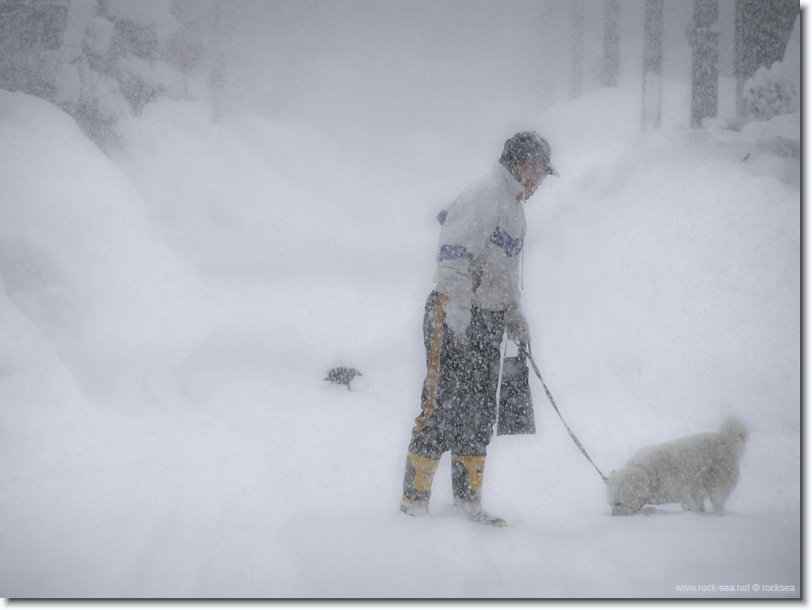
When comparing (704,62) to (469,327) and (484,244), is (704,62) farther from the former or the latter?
(469,327)

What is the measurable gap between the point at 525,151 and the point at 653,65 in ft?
4.85

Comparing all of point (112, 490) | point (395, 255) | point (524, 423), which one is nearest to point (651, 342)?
point (524, 423)

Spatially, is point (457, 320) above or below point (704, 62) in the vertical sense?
below

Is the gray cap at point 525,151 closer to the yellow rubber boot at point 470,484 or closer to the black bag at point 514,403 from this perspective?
the black bag at point 514,403

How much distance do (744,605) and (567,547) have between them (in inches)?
21.0

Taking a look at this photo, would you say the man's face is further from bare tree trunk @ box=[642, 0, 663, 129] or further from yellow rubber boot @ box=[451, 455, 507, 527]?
bare tree trunk @ box=[642, 0, 663, 129]

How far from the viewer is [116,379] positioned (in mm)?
2432

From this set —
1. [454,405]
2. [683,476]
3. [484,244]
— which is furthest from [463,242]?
[683,476]

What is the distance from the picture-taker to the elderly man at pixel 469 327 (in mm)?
1381

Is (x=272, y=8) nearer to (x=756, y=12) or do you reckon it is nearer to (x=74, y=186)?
(x=74, y=186)

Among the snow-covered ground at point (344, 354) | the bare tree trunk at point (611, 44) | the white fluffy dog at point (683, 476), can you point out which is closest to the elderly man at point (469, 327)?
the snow-covered ground at point (344, 354)

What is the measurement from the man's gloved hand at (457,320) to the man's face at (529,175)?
1.51 ft

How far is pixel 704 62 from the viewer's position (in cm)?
221

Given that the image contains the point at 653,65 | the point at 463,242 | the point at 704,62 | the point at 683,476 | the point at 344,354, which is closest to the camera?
the point at 463,242
